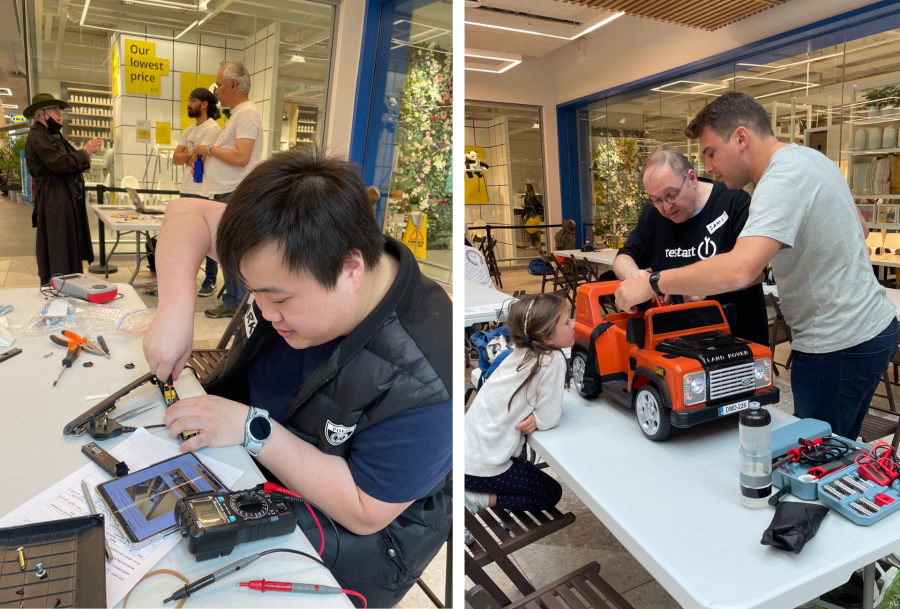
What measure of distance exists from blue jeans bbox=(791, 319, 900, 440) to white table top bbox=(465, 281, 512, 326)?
1.51 meters

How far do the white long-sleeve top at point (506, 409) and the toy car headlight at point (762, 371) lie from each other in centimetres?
54

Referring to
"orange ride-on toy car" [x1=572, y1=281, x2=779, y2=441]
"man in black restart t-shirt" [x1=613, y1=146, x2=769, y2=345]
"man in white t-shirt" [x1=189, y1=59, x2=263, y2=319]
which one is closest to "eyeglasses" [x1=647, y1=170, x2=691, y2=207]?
"man in black restart t-shirt" [x1=613, y1=146, x2=769, y2=345]

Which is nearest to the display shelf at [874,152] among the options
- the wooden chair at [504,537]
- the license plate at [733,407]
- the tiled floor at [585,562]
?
the tiled floor at [585,562]

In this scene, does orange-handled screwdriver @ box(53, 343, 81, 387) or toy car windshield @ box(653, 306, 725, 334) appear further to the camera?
toy car windshield @ box(653, 306, 725, 334)

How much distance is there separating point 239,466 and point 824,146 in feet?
23.8

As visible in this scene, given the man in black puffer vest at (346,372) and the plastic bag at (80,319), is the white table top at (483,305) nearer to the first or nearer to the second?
the plastic bag at (80,319)

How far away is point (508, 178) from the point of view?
455 inches

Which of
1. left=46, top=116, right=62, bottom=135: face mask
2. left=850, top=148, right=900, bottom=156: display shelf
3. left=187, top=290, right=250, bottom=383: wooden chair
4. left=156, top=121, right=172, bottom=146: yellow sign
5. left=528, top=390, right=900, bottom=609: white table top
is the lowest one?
left=528, top=390, right=900, bottom=609: white table top

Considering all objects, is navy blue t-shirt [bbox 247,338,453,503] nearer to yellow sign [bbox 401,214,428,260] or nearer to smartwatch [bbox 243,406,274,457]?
smartwatch [bbox 243,406,274,457]

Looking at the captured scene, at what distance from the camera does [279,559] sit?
2.89 ft

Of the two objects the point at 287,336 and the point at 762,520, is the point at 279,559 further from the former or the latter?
the point at 762,520

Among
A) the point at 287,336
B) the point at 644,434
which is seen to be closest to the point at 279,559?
the point at 287,336

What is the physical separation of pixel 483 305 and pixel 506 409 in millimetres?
1701

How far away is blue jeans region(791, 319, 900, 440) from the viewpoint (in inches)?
71.8
